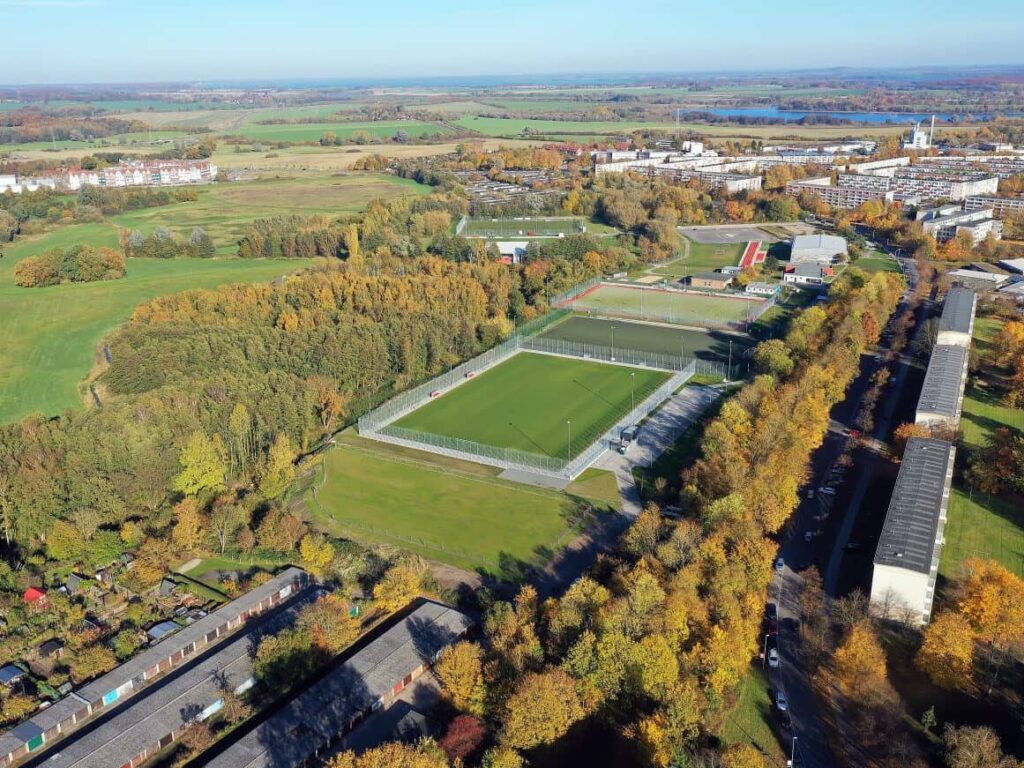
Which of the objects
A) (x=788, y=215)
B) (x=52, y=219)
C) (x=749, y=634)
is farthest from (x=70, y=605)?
(x=788, y=215)

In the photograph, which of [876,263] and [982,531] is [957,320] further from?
[876,263]

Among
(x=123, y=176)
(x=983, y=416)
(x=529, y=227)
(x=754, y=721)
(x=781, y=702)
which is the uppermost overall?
(x=123, y=176)

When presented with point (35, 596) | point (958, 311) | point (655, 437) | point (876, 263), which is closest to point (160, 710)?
point (35, 596)

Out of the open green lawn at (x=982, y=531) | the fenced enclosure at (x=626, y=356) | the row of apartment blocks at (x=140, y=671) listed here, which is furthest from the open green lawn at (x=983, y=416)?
the row of apartment blocks at (x=140, y=671)

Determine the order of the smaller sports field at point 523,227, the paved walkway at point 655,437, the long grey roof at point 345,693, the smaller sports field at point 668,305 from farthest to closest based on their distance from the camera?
1. the smaller sports field at point 523,227
2. the smaller sports field at point 668,305
3. the paved walkway at point 655,437
4. the long grey roof at point 345,693

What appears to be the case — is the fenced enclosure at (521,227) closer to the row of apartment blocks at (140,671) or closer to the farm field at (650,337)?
the farm field at (650,337)

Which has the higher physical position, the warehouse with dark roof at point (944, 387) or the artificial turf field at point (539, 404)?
the warehouse with dark roof at point (944, 387)

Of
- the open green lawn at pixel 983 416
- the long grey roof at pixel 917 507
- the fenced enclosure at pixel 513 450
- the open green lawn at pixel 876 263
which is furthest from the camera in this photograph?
the open green lawn at pixel 876 263
